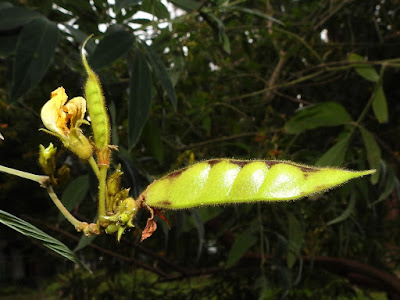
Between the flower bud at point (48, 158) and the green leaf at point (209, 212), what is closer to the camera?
the flower bud at point (48, 158)

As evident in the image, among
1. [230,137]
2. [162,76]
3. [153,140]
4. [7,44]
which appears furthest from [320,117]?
[7,44]

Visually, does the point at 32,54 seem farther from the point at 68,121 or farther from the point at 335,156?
the point at 335,156

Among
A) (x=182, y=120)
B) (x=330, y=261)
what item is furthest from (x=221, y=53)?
(x=330, y=261)

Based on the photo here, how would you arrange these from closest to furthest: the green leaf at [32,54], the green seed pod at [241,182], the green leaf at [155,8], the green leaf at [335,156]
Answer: the green seed pod at [241,182] < the green leaf at [32,54] < the green leaf at [155,8] < the green leaf at [335,156]

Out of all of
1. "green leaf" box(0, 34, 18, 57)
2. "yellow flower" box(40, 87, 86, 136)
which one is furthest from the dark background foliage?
"yellow flower" box(40, 87, 86, 136)

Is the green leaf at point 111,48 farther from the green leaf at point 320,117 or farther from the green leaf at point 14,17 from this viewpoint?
the green leaf at point 320,117

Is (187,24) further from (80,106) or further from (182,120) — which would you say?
(80,106)

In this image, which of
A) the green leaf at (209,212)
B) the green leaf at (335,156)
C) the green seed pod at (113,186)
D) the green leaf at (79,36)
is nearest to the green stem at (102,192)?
the green seed pod at (113,186)
